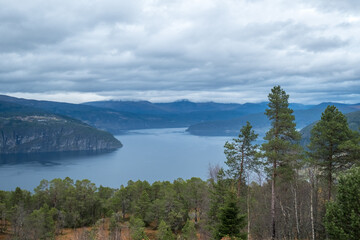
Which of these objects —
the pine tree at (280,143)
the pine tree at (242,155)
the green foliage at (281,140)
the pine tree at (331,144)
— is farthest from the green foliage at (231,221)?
the pine tree at (331,144)

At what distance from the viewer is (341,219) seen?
15273mm

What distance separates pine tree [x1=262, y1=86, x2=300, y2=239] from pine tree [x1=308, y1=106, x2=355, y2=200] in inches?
59.7

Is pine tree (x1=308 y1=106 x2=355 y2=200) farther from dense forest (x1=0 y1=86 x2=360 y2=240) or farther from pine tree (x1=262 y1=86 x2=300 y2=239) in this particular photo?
pine tree (x1=262 y1=86 x2=300 y2=239)

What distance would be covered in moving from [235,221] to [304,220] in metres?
11.5

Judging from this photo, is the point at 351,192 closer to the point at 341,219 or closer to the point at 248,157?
the point at 341,219

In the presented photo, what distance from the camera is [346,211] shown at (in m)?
15.1

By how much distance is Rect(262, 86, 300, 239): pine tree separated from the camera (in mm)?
20969

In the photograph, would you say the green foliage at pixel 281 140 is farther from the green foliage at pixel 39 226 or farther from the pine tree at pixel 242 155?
the green foliage at pixel 39 226

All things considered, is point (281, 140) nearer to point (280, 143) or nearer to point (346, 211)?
point (280, 143)

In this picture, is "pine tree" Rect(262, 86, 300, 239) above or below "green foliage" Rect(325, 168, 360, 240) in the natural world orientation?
above

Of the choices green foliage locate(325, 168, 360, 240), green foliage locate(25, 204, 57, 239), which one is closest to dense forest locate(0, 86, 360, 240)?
green foliage locate(325, 168, 360, 240)

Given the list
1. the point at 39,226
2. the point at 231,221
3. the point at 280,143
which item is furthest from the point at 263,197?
the point at 39,226

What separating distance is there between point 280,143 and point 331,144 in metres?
3.46

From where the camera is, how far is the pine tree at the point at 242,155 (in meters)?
24.0
